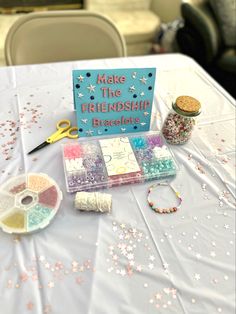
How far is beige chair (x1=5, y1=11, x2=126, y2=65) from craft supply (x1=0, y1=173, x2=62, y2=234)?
2.19ft

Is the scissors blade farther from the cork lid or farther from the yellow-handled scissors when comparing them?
the cork lid

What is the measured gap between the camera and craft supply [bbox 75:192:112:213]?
67 centimetres

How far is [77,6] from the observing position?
248cm

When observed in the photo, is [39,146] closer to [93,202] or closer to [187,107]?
[93,202]

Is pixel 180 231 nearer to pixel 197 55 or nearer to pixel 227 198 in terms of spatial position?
pixel 227 198

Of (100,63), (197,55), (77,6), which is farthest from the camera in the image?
(77,6)

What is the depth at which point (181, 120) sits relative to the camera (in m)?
0.81

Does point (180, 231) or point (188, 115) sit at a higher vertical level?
point (188, 115)

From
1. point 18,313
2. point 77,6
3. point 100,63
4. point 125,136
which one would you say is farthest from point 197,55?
point 18,313

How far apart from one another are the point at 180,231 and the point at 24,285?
35 cm

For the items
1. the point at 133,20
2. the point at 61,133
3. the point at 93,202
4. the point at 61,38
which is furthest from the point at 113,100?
the point at 133,20

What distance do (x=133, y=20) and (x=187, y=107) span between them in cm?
200

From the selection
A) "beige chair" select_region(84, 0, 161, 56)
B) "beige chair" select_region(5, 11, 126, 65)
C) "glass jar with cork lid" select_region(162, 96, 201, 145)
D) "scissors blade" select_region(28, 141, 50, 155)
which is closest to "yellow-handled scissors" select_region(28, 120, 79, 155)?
→ "scissors blade" select_region(28, 141, 50, 155)

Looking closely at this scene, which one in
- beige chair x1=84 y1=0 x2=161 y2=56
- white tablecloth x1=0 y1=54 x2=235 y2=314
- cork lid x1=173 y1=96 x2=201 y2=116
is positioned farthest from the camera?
beige chair x1=84 y1=0 x2=161 y2=56
